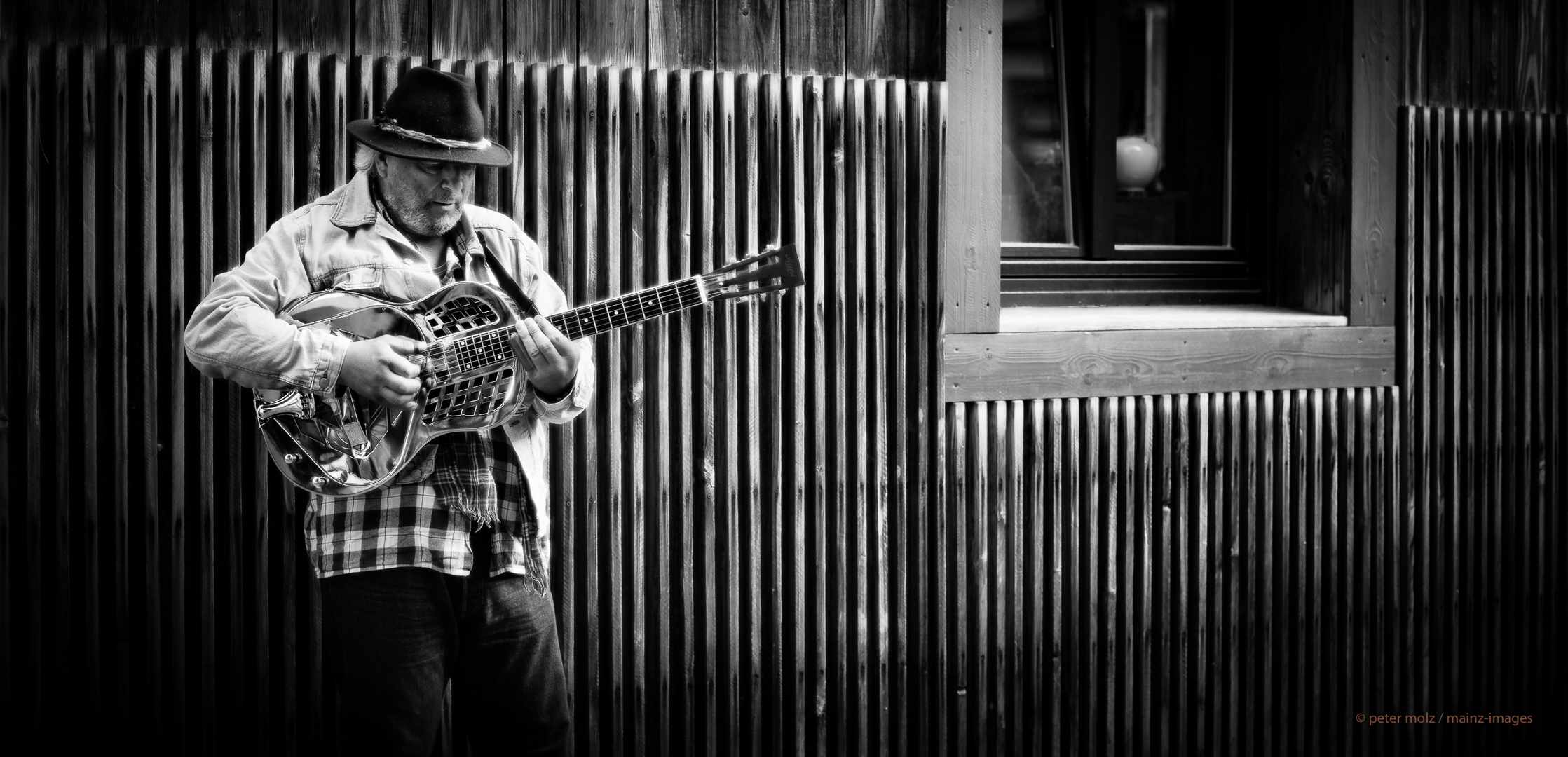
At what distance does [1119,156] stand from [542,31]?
231 centimetres

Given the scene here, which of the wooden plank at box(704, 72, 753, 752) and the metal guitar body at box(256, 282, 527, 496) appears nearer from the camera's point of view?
the metal guitar body at box(256, 282, 527, 496)

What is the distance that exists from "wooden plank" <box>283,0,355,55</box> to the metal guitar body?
0.97 meters

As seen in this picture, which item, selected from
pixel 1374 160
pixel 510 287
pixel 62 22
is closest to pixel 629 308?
pixel 510 287

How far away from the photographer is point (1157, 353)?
14.2ft

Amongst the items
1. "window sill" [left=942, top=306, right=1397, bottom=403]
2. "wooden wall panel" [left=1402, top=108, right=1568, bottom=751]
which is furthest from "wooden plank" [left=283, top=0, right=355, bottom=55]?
"wooden wall panel" [left=1402, top=108, right=1568, bottom=751]

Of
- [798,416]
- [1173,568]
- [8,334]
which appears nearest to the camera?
[8,334]

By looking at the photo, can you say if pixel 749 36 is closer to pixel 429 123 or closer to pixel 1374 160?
pixel 429 123

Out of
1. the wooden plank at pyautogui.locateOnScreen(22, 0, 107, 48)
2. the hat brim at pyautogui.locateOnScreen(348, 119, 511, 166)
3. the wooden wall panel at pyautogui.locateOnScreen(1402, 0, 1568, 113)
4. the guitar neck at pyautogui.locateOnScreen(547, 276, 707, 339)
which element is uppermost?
the wooden wall panel at pyautogui.locateOnScreen(1402, 0, 1568, 113)

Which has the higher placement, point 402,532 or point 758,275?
point 758,275

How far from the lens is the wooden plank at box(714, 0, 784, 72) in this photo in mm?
3861

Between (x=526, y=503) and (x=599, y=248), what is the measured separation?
101cm

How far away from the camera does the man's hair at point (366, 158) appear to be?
293cm

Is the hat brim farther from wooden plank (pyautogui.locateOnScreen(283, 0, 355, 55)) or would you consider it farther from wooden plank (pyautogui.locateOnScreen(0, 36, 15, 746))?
wooden plank (pyautogui.locateOnScreen(0, 36, 15, 746))

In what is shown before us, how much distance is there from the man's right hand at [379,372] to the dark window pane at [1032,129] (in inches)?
102
